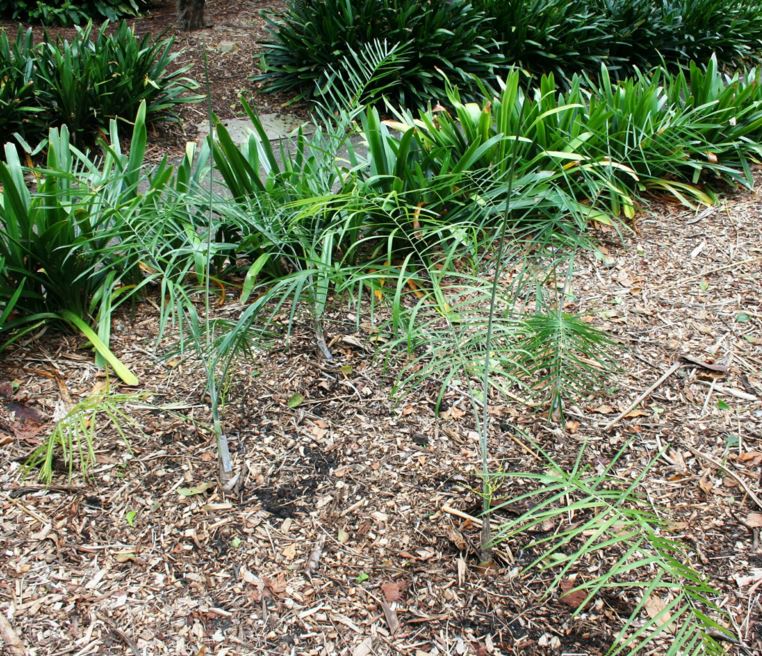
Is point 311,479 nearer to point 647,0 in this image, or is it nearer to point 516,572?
point 516,572

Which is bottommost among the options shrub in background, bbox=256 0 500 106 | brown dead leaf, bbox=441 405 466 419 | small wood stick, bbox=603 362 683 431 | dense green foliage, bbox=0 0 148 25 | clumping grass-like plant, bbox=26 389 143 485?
small wood stick, bbox=603 362 683 431

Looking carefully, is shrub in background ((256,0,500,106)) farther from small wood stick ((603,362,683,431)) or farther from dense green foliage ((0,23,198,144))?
small wood stick ((603,362,683,431))

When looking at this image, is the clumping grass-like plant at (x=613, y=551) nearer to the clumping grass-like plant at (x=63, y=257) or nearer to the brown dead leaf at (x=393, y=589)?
the brown dead leaf at (x=393, y=589)

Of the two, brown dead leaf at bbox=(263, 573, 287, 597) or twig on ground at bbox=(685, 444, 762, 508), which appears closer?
brown dead leaf at bbox=(263, 573, 287, 597)

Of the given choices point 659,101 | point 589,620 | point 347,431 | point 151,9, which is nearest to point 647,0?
point 659,101

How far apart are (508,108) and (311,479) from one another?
8.06ft

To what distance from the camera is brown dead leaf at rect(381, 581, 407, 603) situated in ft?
6.67

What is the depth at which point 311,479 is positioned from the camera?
238cm

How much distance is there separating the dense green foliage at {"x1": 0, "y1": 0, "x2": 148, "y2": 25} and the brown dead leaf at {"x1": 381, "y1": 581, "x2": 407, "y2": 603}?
22.3 feet

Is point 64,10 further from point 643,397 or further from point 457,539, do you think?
point 457,539

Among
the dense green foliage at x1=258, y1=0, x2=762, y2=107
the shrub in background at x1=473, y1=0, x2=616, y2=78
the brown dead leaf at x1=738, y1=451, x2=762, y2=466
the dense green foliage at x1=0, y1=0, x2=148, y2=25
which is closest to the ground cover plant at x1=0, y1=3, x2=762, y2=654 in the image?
the brown dead leaf at x1=738, y1=451, x2=762, y2=466

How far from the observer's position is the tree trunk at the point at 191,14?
264 inches

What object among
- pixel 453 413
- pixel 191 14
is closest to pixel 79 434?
pixel 453 413

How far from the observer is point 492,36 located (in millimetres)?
6078
